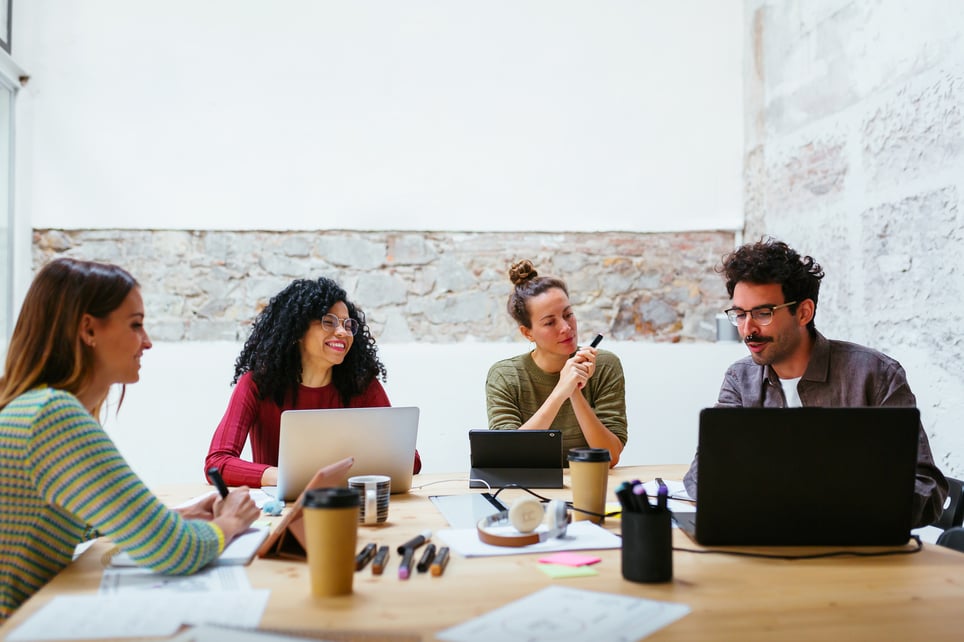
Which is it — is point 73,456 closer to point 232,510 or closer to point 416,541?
point 232,510

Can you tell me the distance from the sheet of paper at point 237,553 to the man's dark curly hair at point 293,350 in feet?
3.41

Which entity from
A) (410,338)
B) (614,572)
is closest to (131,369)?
(614,572)

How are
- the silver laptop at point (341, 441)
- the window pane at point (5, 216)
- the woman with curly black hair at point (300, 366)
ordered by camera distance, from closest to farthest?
the silver laptop at point (341, 441), the woman with curly black hair at point (300, 366), the window pane at point (5, 216)

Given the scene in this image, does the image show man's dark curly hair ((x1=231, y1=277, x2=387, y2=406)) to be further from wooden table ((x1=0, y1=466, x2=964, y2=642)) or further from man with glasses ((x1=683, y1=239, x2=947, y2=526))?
man with glasses ((x1=683, y1=239, x2=947, y2=526))

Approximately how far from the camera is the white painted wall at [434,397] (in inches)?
143

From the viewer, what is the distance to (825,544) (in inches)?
55.8

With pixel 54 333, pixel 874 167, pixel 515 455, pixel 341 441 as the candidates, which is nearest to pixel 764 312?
pixel 515 455

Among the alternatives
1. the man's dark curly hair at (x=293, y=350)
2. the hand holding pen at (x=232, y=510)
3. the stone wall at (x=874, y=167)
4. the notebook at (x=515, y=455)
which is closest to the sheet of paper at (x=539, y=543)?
the hand holding pen at (x=232, y=510)

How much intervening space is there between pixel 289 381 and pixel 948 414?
7.77 feet

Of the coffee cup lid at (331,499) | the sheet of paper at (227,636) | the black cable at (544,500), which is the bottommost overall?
the black cable at (544,500)

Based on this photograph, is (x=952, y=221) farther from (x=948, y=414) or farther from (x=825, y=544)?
(x=825, y=544)

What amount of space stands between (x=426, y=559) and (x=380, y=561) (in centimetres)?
8

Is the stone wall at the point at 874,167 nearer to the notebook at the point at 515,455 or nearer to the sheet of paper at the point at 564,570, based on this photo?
the notebook at the point at 515,455

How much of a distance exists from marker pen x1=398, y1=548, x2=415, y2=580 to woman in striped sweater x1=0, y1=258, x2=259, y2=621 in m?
0.33
